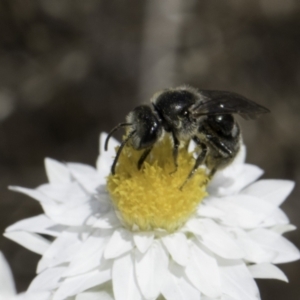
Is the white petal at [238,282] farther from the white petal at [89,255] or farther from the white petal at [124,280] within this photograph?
the white petal at [89,255]

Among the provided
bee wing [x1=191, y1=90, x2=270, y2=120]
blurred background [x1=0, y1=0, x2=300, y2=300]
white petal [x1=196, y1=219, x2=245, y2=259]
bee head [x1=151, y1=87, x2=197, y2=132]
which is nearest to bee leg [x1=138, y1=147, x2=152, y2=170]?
bee head [x1=151, y1=87, x2=197, y2=132]

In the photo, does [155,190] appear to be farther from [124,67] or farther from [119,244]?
[124,67]

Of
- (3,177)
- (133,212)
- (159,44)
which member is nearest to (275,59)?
(159,44)

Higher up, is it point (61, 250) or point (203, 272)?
point (203, 272)

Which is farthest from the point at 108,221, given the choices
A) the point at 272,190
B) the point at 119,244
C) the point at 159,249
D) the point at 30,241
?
the point at 272,190

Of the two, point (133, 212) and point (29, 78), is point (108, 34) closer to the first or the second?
point (29, 78)

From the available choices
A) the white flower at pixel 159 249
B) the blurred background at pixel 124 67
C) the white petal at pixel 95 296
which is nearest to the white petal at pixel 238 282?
the white flower at pixel 159 249
